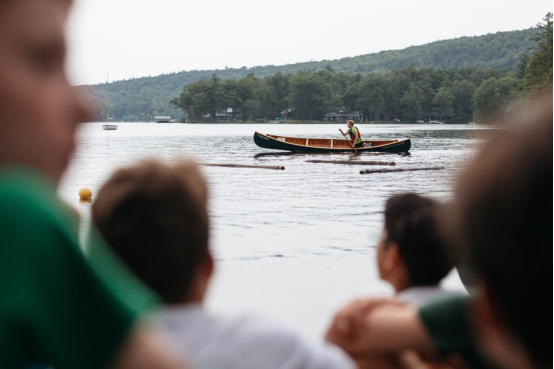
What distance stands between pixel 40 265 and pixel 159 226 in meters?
1.27

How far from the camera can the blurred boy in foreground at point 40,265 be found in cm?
83

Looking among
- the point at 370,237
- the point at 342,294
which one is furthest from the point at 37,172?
the point at 370,237

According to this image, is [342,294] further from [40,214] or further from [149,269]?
[40,214]

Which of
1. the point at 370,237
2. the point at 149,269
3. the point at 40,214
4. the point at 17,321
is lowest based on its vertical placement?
the point at 370,237

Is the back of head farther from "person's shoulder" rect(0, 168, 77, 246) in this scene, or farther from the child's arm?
the child's arm

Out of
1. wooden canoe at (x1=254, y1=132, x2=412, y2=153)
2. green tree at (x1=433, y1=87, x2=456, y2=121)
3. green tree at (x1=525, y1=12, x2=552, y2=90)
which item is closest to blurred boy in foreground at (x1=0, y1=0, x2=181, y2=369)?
wooden canoe at (x1=254, y1=132, x2=412, y2=153)

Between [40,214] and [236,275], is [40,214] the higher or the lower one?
the higher one

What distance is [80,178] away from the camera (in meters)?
28.8

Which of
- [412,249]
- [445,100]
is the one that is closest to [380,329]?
[412,249]

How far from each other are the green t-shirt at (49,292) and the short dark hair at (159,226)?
1209 millimetres

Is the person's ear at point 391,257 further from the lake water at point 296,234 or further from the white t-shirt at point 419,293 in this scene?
the lake water at point 296,234

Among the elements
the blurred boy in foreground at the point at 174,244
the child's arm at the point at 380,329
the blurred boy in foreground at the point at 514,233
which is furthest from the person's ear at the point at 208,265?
the blurred boy in foreground at the point at 514,233

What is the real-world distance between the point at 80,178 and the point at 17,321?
94.1 ft

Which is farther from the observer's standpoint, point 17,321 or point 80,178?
point 80,178
